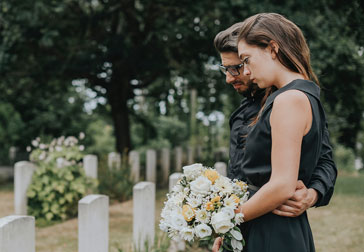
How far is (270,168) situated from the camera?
75.7 inches

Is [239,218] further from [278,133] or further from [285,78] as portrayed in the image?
[285,78]

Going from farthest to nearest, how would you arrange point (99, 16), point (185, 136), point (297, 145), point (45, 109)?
point (185, 136) < point (45, 109) < point (99, 16) < point (297, 145)

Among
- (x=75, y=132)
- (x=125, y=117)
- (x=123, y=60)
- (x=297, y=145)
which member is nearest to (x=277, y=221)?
(x=297, y=145)

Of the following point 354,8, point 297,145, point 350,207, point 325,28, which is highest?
point 325,28

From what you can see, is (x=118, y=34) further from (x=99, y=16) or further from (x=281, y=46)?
(x=281, y=46)

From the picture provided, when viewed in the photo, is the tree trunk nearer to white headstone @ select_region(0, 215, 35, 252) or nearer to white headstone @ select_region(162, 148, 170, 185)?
white headstone @ select_region(162, 148, 170, 185)

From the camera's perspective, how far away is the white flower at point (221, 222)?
194 centimetres

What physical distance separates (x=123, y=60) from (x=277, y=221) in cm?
860

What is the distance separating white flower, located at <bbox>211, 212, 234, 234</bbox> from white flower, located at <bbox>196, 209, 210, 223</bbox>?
46mm

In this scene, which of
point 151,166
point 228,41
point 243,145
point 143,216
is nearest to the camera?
point 243,145

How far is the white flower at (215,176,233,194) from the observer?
80.7 inches

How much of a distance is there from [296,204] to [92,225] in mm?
1399

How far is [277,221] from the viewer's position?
1989mm

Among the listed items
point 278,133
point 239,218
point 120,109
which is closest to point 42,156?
point 120,109
